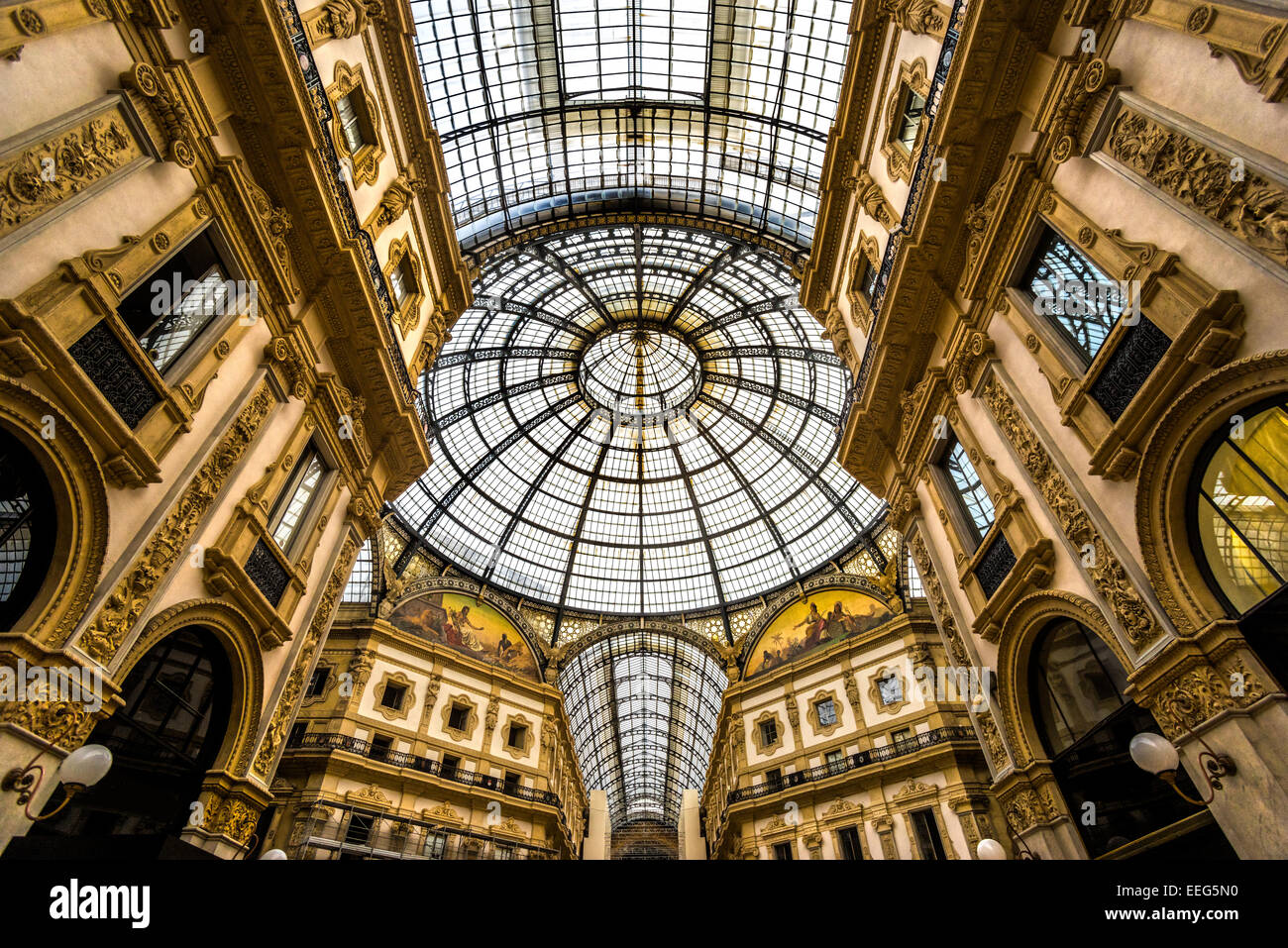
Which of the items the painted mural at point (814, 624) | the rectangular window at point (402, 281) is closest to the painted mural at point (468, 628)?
the painted mural at point (814, 624)

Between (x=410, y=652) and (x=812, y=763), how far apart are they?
20.7 metres

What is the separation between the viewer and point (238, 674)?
37.7 ft

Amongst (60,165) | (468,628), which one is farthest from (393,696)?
(60,165)

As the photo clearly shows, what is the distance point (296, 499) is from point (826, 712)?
26.4 m

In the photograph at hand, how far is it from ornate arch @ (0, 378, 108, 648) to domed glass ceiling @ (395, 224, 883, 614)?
23456 millimetres

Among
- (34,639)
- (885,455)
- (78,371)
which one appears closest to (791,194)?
(885,455)

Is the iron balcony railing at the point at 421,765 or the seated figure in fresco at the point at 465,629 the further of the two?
the seated figure in fresco at the point at 465,629

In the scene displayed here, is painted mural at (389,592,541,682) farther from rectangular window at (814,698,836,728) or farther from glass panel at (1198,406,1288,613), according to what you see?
glass panel at (1198,406,1288,613)

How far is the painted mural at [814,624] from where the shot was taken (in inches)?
1276

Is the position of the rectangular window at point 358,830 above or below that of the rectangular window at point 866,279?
below

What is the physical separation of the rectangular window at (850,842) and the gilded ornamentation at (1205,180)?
25.9 m

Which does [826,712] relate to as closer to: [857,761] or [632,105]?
[857,761]

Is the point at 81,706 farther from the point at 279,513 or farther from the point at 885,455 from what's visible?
the point at 885,455

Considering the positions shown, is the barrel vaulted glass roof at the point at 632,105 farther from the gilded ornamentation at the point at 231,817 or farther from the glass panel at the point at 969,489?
the gilded ornamentation at the point at 231,817
